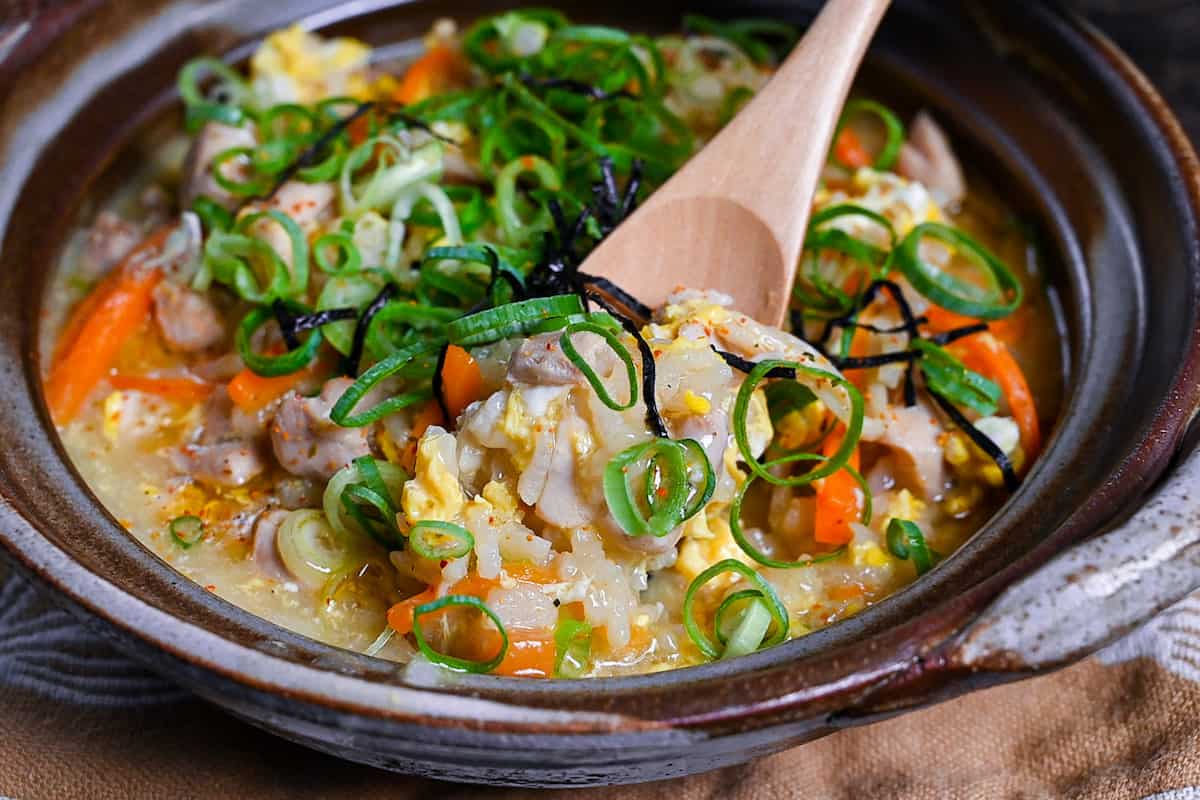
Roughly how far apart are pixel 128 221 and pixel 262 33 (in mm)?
716

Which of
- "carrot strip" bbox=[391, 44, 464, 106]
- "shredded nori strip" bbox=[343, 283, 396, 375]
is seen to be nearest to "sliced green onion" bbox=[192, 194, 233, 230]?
"shredded nori strip" bbox=[343, 283, 396, 375]

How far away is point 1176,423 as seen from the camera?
6.77 ft

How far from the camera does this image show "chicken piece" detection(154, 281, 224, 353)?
2727mm

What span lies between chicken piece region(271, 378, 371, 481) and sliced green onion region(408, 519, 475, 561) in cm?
36

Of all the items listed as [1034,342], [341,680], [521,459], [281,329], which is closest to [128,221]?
[281,329]

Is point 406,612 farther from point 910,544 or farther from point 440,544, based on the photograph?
point 910,544

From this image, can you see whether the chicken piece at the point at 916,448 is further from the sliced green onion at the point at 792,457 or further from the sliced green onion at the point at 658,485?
the sliced green onion at the point at 658,485

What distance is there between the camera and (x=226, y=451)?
99.2 inches

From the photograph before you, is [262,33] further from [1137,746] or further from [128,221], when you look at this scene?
[1137,746]

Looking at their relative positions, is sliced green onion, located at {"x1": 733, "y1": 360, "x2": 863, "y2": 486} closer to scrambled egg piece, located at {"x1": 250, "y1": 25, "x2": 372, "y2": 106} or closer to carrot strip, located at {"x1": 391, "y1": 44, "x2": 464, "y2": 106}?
carrot strip, located at {"x1": 391, "y1": 44, "x2": 464, "y2": 106}

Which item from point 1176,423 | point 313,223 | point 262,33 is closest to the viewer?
point 1176,423

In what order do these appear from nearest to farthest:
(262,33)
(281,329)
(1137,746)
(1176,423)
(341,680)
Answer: (341,680) → (1176,423) → (1137,746) → (281,329) → (262,33)

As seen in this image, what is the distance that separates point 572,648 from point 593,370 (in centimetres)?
52

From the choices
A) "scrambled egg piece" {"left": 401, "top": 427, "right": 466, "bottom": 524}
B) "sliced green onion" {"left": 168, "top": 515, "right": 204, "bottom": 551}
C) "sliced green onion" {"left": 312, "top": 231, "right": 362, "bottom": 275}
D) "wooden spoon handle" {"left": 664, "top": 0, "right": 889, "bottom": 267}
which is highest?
"wooden spoon handle" {"left": 664, "top": 0, "right": 889, "bottom": 267}
